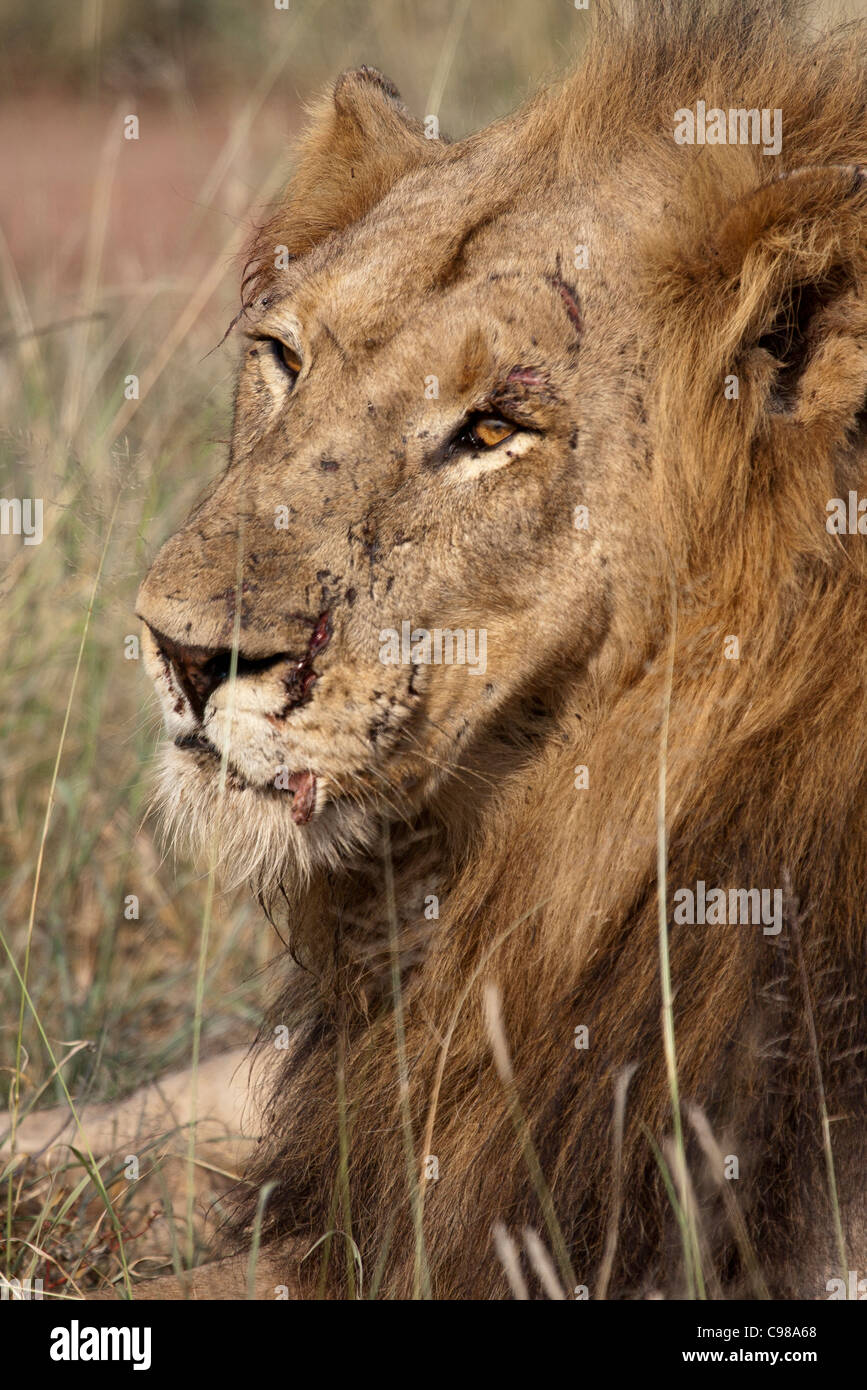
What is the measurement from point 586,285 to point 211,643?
3.01 ft

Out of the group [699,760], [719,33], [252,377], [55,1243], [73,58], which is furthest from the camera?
[73,58]

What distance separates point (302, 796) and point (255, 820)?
97 millimetres

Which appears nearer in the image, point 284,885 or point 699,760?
point 699,760

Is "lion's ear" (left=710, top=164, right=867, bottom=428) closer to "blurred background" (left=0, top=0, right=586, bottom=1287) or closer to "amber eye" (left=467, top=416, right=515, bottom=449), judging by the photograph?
"amber eye" (left=467, top=416, right=515, bottom=449)

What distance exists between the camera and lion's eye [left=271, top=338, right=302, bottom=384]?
10.2ft

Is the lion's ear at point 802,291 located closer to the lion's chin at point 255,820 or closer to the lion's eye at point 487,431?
the lion's eye at point 487,431

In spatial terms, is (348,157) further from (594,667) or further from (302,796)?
(302,796)

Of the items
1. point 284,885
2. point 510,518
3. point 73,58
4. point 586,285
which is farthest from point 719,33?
point 73,58

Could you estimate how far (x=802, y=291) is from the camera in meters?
2.58

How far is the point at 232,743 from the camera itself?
8.51 feet

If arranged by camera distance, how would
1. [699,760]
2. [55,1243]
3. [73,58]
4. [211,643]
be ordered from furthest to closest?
[73,58] < [55,1243] < [699,760] < [211,643]

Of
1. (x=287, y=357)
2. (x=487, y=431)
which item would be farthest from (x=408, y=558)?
(x=287, y=357)

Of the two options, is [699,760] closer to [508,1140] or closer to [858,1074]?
[858,1074]

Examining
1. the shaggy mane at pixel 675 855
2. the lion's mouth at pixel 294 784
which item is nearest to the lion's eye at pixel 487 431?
the shaggy mane at pixel 675 855
